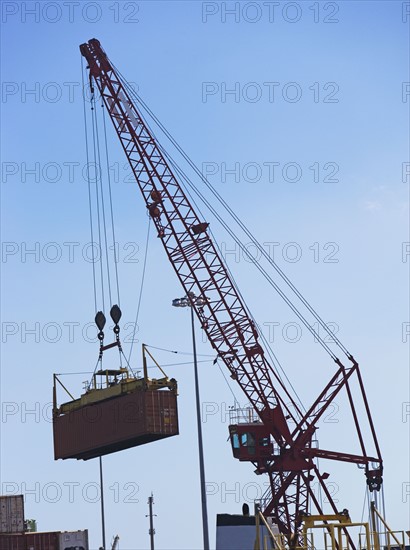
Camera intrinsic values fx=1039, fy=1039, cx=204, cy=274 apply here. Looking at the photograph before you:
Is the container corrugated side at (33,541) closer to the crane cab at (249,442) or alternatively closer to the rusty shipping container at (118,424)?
the rusty shipping container at (118,424)

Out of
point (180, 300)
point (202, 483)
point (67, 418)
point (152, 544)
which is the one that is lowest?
point (152, 544)

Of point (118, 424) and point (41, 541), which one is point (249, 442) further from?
point (118, 424)

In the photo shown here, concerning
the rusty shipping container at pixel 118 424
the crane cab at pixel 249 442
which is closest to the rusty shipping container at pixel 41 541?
the rusty shipping container at pixel 118 424

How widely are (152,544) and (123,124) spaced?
42.0 meters

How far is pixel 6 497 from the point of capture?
81500 millimetres

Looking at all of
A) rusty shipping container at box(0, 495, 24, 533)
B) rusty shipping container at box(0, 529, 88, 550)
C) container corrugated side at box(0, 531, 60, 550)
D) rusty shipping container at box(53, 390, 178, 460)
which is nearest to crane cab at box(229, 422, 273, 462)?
rusty shipping container at box(0, 495, 24, 533)

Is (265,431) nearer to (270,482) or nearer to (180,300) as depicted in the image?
(270,482)

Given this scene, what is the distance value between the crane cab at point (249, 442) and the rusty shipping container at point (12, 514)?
18.6 metres

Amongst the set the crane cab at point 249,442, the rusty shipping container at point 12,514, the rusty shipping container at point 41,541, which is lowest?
the rusty shipping container at point 41,541

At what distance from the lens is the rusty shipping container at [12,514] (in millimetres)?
80338

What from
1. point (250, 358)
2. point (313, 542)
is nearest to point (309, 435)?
point (250, 358)

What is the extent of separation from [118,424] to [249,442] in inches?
1221

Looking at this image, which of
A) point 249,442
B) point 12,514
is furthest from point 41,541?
point 249,442

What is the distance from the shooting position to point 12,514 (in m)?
81.0
